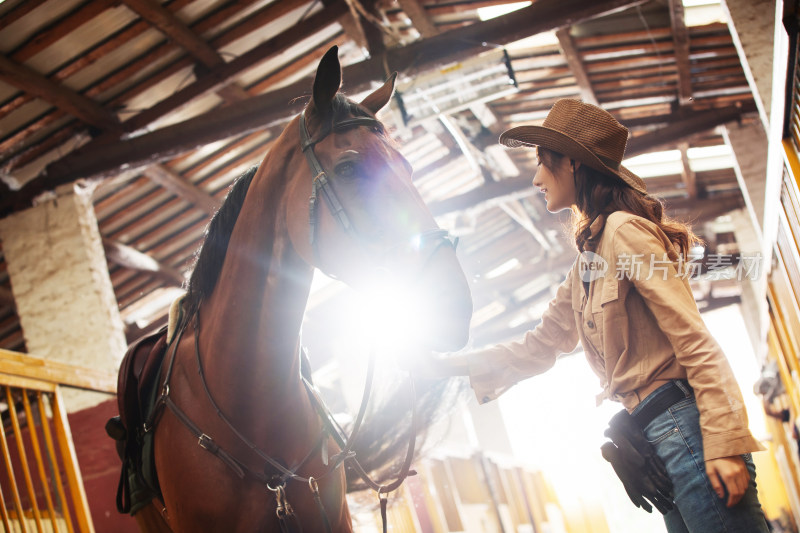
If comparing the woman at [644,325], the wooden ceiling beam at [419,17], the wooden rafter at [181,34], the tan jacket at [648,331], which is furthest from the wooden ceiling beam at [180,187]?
the tan jacket at [648,331]

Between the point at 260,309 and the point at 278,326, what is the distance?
3.1 inches

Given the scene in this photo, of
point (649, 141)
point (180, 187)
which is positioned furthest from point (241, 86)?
point (649, 141)

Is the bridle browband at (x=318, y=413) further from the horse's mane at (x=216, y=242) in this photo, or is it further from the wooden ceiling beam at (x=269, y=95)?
the wooden ceiling beam at (x=269, y=95)

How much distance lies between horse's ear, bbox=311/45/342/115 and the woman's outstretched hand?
141cm

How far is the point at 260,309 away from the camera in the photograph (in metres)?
2.09

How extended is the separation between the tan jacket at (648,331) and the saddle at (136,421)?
1448 millimetres

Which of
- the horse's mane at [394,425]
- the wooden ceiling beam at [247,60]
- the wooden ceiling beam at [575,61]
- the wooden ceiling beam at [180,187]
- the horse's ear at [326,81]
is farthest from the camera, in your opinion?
the wooden ceiling beam at [180,187]

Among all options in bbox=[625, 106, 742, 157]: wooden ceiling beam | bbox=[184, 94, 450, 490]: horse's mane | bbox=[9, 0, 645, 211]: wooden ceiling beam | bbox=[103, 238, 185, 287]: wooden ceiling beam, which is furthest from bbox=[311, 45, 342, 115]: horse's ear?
bbox=[625, 106, 742, 157]: wooden ceiling beam

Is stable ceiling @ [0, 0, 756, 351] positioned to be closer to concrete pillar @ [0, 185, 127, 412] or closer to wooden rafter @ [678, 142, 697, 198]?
wooden rafter @ [678, 142, 697, 198]

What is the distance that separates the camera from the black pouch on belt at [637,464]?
1.74m

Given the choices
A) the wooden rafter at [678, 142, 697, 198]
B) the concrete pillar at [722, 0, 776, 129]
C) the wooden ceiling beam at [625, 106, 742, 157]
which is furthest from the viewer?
the wooden rafter at [678, 142, 697, 198]

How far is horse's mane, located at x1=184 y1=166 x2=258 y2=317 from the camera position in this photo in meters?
2.28

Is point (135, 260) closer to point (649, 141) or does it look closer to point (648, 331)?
point (649, 141)

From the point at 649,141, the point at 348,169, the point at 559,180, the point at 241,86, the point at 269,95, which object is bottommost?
the point at 559,180
